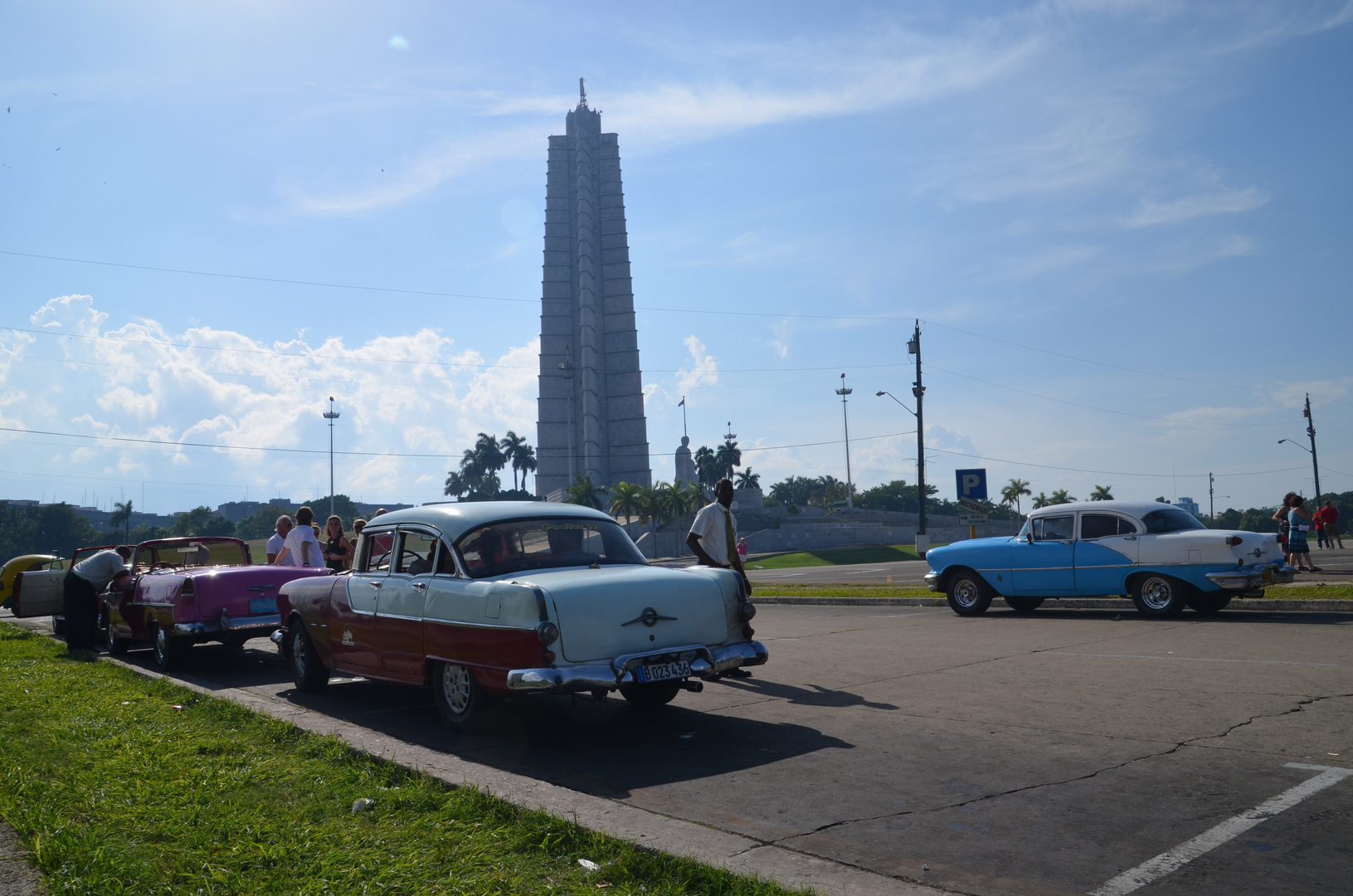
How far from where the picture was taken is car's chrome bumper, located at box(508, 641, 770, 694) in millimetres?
6051

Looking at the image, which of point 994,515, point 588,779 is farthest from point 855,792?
point 994,515

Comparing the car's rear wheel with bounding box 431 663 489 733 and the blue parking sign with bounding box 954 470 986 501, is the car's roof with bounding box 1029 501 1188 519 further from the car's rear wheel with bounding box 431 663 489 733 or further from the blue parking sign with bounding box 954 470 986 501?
the blue parking sign with bounding box 954 470 986 501

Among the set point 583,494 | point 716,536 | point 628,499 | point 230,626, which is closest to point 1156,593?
point 716,536

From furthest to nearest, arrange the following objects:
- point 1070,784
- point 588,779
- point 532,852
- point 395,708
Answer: point 395,708 < point 588,779 < point 1070,784 < point 532,852

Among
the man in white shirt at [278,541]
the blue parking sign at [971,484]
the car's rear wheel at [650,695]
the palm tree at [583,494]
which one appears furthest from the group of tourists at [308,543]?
the palm tree at [583,494]

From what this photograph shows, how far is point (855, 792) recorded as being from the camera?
516cm

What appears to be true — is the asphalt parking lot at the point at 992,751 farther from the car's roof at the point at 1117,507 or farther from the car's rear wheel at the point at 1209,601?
the car's roof at the point at 1117,507

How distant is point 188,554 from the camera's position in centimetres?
1282

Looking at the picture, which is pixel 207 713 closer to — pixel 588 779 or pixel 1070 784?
pixel 588 779

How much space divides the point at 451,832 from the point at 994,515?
110 m

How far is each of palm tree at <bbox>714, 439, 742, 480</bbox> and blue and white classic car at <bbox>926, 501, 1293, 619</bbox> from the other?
389ft

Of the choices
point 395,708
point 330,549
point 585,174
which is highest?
point 585,174

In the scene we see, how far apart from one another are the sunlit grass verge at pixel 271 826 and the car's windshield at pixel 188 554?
239 inches

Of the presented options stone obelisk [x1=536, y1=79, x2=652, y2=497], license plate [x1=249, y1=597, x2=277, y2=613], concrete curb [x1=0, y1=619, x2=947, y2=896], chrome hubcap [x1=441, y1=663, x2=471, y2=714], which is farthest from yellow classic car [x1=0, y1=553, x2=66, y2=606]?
stone obelisk [x1=536, y1=79, x2=652, y2=497]
